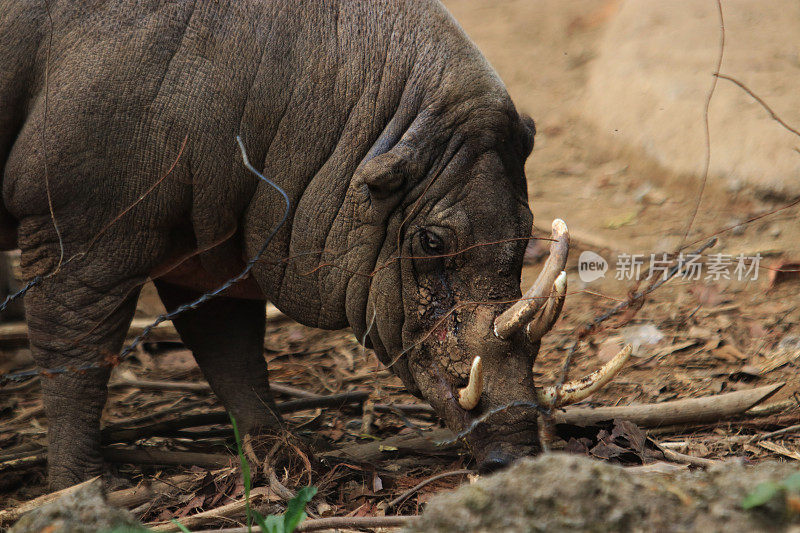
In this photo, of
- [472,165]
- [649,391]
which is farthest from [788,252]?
[472,165]

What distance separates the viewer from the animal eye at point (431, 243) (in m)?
3.40

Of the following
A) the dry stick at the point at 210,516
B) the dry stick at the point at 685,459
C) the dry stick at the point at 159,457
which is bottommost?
the dry stick at the point at 210,516

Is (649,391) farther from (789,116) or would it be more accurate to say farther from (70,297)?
(789,116)

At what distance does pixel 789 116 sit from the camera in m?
6.88

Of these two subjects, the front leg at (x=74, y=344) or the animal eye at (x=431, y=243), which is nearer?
the animal eye at (x=431, y=243)

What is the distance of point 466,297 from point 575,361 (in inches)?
84.1

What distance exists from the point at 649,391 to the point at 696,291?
1.51 metres

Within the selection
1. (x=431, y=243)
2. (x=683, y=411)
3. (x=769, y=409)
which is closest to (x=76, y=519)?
(x=431, y=243)

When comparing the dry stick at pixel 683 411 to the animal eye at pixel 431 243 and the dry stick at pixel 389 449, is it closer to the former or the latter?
the dry stick at pixel 389 449

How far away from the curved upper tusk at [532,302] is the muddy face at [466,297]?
0.04 metres

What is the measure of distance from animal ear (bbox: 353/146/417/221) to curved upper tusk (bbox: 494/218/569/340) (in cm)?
63

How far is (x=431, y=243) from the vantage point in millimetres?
3412

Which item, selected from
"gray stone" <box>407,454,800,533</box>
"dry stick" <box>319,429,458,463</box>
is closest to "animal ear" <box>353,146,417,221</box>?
"dry stick" <box>319,429,458,463</box>

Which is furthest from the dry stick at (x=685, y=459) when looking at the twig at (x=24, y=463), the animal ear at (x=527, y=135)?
the twig at (x=24, y=463)
